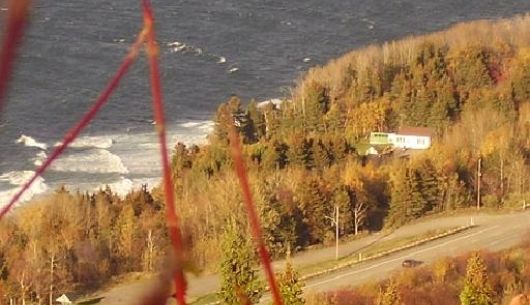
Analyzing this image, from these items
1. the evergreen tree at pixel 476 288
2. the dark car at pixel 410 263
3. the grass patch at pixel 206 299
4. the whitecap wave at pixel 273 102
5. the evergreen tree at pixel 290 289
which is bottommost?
the grass patch at pixel 206 299

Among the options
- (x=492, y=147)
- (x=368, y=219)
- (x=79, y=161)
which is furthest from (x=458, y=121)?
(x=79, y=161)

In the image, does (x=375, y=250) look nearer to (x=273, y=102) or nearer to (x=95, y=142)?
(x=95, y=142)

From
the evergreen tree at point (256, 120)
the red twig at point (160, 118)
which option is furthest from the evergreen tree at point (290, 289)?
the evergreen tree at point (256, 120)

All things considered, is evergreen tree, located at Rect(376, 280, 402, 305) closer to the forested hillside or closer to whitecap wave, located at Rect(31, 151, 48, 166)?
the forested hillside

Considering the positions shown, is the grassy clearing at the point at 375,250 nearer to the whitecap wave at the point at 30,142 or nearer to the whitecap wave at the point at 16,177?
the whitecap wave at the point at 16,177

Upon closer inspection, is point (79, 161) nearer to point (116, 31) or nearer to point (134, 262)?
point (134, 262)
